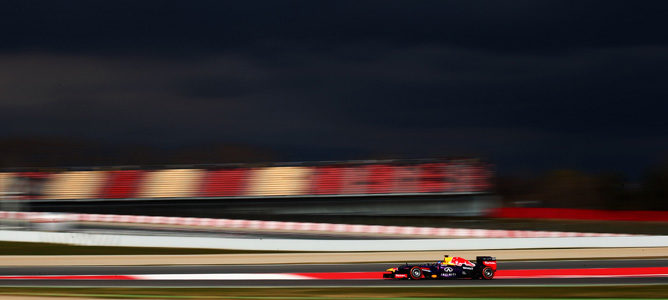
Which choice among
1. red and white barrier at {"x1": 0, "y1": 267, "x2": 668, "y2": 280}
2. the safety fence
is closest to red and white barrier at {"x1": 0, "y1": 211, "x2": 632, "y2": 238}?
the safety fence

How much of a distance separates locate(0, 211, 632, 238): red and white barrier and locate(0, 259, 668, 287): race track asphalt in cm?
714

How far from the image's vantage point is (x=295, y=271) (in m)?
21.4

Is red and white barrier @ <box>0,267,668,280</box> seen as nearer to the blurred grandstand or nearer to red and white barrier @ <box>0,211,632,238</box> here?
red and white barrier @ <box>0,211,632,238</box>

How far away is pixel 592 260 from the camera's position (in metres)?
23.8

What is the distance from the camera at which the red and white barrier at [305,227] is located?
31266mm

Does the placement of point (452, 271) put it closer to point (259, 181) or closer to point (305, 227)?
point (305, 227)

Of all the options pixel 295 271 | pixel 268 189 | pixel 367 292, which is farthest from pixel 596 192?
pixel 367 292

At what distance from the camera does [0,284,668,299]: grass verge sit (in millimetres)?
14930

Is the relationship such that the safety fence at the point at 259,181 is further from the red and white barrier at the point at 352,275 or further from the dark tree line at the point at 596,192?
the red and white barrier at the point at 352,275

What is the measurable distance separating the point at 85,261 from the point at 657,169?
38646mm

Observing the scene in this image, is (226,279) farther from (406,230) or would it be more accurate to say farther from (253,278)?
(406,230)

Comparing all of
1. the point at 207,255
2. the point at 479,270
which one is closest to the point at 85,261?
the point at 207,255

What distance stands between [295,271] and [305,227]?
48.0ft

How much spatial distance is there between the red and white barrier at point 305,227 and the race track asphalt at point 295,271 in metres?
7.14
